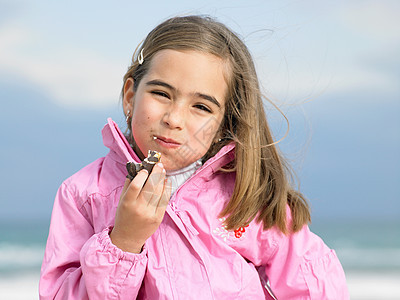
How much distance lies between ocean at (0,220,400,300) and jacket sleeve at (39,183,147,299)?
13.8ft

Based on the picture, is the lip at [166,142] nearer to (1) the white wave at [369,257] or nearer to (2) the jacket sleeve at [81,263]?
(2) the jacket sleeve at [81,263]

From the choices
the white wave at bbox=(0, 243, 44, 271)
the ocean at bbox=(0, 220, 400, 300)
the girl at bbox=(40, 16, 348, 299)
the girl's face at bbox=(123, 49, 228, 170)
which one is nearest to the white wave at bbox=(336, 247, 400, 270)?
the ocean at bbox=(0, 220, 400, 300)

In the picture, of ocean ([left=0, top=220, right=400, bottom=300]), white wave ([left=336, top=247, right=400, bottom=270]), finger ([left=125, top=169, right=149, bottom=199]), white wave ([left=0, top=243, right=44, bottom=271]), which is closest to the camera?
finger ([left=125, top=169, right=149, bottom=199])

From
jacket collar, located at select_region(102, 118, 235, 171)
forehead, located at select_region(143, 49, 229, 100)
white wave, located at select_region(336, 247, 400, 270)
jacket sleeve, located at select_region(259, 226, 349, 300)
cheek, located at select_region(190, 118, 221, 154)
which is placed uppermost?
white wave, located at select_region(336, 247, 400, 270)

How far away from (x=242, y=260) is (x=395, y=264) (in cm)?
850

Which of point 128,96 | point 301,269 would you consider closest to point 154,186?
point 128,96

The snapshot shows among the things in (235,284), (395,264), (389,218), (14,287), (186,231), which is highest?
(389,218)

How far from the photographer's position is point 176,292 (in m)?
1.79

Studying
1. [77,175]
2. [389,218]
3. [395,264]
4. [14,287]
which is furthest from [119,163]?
[389,218]

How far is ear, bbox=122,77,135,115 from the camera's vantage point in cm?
206

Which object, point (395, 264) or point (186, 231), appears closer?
point (186, 231)

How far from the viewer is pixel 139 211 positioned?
167cm

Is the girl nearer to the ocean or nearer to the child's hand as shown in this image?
the child's hand

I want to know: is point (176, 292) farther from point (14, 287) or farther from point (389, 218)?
point (389, 218)
